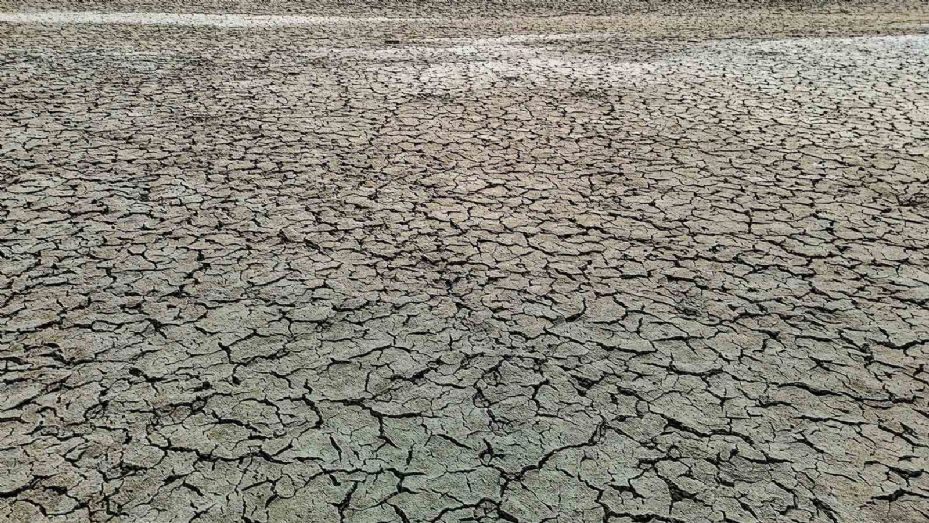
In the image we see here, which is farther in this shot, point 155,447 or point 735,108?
point 735,108

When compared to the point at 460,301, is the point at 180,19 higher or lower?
higher

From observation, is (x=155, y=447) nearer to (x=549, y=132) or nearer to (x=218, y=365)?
(x=218, y=365)

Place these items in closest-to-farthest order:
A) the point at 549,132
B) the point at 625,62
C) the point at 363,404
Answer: the point at 363,404
the point at 549,132
the point at 625,62

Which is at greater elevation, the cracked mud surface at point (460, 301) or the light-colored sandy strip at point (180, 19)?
the light-colored sandy strip at point (180, 19)

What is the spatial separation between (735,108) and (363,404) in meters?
3.75

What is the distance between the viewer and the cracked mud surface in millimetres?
1977

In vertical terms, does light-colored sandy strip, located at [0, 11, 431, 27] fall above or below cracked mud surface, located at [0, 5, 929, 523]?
above

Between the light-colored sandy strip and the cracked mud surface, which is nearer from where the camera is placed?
the cracked mud surface

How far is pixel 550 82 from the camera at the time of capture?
562 centimetres

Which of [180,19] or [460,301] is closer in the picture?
[460,301]

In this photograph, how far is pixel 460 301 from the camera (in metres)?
2.80

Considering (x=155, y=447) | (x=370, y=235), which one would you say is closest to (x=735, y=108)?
(x=370, y=235)

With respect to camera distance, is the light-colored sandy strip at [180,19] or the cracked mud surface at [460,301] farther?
the light-colored sandy strip at [180,19]

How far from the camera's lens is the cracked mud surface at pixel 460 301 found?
77.8 inches
